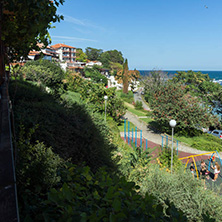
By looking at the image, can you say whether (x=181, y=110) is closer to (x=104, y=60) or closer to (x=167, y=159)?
(x=167, y=159)

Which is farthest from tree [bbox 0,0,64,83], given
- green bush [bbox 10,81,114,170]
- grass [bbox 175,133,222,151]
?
grass [bbox 175,133,222,151]

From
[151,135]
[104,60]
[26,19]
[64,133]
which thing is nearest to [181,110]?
[151,135]

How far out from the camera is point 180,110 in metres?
20.8

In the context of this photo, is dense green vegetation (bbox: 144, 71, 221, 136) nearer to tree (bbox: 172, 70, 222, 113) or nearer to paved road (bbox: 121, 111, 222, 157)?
paved road (bbox: 121, 111, 222, 157)

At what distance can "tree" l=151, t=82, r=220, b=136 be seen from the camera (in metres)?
20.8

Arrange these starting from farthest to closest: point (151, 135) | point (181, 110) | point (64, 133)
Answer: point (151, 135), point (181, 110), point (64, 133)

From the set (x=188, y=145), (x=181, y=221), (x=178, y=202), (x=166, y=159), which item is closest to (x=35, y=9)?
(x=181, y=221)

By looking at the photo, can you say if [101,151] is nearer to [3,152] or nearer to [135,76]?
[3,152]

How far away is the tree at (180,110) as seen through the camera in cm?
2083

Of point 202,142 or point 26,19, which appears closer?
point 26,19

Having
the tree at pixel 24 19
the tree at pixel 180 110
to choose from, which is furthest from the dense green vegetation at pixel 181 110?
the tree at pixel 24 19

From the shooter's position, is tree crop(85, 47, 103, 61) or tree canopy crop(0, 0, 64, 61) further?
tree crop(85, 47, 103, 61)

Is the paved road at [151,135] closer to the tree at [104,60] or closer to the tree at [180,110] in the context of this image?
the tree at [180,110]

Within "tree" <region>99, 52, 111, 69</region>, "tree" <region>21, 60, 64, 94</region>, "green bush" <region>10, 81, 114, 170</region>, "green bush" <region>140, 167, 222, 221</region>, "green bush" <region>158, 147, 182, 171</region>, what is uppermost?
"tree" <region>99, 52, 111, 69</region>
